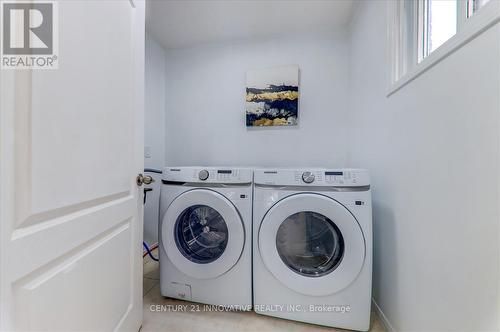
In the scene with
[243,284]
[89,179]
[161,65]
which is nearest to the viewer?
[89,179]

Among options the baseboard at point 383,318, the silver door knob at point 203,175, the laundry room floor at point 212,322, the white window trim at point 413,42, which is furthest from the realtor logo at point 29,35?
the baseboard at point 383,318

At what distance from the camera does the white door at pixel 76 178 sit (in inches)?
18.7

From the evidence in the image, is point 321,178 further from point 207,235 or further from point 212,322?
point 212,322

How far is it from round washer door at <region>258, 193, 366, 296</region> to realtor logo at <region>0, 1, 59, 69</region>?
1055 millimetres

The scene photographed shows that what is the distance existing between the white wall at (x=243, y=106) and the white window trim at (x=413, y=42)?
838 mm

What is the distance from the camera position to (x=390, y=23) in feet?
3.87

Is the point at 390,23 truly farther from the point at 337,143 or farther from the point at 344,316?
the point at 344,316

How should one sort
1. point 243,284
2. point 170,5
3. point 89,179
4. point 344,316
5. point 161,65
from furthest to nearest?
point 161,65, point 170,5, point 243,284, point 344,316, point 89,179

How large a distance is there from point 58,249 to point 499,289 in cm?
123

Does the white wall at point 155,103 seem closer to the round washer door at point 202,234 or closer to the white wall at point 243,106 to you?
the white wall at point 243,106

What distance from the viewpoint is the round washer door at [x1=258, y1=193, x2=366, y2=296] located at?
1.08 m

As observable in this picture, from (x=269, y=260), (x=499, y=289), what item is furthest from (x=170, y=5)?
(x=499, y=289)

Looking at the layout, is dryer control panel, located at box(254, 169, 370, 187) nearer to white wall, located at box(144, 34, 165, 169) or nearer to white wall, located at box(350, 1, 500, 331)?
white wall, located at box(350, 1, 500, 331)

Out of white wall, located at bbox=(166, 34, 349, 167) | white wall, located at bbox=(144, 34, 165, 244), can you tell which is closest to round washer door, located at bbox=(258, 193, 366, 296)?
white wall, located at bbox=(166, 34, 349, 167)
